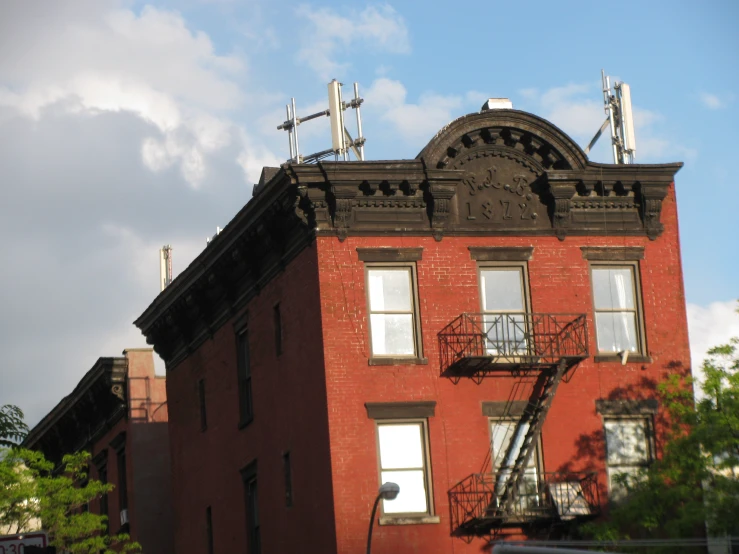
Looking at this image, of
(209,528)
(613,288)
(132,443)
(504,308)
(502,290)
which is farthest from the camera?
(132,443)

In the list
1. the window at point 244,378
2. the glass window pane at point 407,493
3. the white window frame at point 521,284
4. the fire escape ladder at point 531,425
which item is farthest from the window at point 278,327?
the fire escape ladder at point 531,425

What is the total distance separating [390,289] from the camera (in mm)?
35656

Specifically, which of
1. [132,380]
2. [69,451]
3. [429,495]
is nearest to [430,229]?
[429,495]

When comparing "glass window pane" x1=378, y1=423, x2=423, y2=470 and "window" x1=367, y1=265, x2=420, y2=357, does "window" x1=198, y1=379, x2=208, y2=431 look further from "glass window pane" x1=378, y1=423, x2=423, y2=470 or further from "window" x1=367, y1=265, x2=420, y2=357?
"glass window pane" x1=378, y1=423, x2=423, y2=470

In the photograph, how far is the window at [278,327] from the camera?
3747 cm

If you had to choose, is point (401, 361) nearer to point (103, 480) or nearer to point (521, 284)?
point (521, 284)

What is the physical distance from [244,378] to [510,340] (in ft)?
27.0

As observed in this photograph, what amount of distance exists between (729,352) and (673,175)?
6.34 metres

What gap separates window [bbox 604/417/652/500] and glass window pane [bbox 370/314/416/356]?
5.25 meters

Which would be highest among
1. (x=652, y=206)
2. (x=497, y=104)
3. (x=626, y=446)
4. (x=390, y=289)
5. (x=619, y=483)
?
(x=497, y=104)

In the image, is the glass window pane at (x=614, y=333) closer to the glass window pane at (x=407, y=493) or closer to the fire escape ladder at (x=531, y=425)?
the fire escape ladder at (x=531, y=425)

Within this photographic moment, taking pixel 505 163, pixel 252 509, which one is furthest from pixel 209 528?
pixel 505 163

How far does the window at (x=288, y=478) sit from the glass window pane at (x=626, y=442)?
25.3 ft

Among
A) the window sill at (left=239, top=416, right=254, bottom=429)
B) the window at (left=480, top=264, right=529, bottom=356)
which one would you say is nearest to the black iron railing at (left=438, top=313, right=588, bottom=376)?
the window at (left=480, top=264, right=529, bottom=356)
